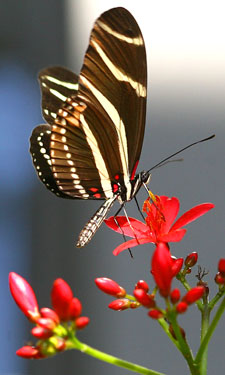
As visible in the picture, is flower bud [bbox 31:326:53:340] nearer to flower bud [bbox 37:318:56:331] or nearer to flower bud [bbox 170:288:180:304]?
flower bud [bbox 37:318:56:331]

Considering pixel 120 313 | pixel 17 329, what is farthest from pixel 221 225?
pixel 17 329

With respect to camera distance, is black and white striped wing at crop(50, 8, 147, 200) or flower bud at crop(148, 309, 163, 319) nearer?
flower bud at crop(148, 309, 163, 319)

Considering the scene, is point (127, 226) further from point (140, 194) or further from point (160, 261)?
point (140, 194)

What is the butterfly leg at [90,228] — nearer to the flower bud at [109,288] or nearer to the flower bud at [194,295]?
the flower bud at [109,288]

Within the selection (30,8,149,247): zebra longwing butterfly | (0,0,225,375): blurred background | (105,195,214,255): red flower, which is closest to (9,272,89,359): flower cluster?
(105,195,214,255): red flower

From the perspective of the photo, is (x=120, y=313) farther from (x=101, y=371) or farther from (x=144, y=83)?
(x=144, y=83)

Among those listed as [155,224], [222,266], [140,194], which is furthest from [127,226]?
[140,194]

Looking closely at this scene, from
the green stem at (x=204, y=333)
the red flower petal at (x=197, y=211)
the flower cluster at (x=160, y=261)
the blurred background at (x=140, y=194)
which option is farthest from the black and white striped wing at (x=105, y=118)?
the blurred background at (x=140, y=194)
